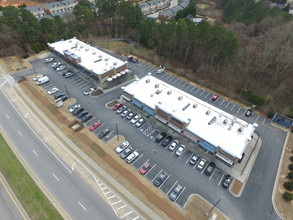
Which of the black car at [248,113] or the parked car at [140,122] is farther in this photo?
the black car at [248,113]

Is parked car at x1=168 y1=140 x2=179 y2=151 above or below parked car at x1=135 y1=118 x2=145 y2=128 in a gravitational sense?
below

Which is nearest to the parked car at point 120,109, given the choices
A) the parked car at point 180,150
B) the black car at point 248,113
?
the parked car at point 180,150

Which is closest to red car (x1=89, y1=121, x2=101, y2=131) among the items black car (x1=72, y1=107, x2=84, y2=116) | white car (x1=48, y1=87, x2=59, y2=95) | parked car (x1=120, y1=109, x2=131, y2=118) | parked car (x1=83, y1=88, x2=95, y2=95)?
parked car (x1=120, y1=109, x2=131, y2=118)

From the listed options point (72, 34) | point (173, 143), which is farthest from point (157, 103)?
point (72, 34)

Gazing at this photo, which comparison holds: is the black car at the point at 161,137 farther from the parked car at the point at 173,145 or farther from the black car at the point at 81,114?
the black car at the point at 81,114

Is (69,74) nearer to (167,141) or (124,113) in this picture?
(124,113)

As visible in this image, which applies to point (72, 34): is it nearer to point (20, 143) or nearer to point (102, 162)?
point (20, 143)

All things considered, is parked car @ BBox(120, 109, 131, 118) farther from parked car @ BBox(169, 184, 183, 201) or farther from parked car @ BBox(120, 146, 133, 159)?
parked car @ BBox(169, 184, 183, 201)

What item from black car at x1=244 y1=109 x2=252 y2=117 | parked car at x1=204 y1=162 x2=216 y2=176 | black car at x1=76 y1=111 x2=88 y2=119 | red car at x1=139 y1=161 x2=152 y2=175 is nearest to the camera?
red car at x1=139 y1=161 x2=152 y2=175
